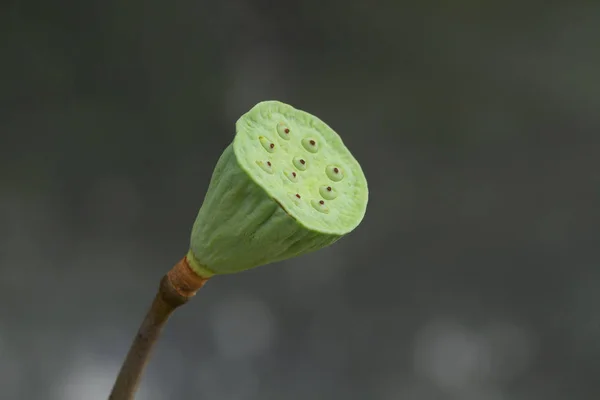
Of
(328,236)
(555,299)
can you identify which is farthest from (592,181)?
(328,236)

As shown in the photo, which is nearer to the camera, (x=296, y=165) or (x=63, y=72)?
(x=296, y=165)

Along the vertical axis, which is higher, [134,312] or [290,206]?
[290,206]

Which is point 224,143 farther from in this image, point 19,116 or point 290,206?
point 290,206

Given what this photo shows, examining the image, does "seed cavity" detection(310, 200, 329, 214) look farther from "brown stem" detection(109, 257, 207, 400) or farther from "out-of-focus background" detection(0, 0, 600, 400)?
"out-of-focus background" detection(0, 0, 600, 400)

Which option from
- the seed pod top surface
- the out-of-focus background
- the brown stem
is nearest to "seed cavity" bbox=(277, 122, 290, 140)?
the seed pod top surface

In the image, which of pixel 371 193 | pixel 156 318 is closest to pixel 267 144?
pixel 156 318

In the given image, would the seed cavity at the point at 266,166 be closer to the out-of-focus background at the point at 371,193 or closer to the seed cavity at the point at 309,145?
the seed cavity at the point at 309,145

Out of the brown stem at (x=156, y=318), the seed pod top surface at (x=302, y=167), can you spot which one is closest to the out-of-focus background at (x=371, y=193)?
the brown stem at (x=156, y=318)
